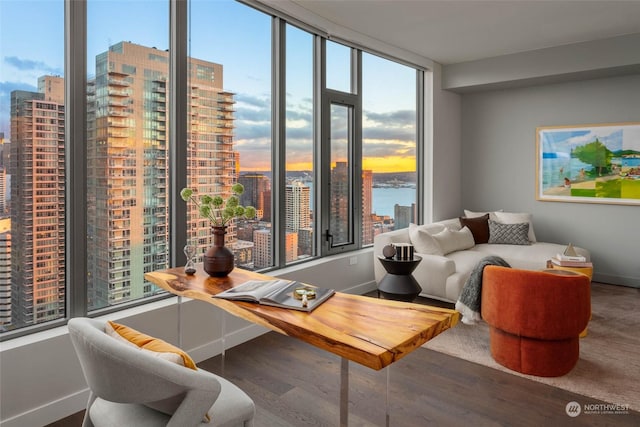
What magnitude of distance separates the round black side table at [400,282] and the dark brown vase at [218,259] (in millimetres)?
1732

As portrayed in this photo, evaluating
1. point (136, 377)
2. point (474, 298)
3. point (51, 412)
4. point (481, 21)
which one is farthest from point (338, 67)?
A: point (136, 377)

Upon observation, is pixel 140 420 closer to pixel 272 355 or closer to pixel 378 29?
pixel 272 355

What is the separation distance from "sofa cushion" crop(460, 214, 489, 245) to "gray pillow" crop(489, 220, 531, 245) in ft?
0.24

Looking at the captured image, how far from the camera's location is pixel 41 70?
2.43m

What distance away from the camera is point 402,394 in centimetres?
267

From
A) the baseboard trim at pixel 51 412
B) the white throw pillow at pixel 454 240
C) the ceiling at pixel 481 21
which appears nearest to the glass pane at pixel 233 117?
the ceiling at pixel 481 21

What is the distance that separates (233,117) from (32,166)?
1515 mm

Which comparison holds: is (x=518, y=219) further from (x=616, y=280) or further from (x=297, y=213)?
(x=297, y=213)

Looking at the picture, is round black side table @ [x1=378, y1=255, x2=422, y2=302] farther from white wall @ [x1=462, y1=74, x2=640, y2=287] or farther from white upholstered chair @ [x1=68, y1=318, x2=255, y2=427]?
white wall @ [x1=462, y1=74, x2=640, y2=287]

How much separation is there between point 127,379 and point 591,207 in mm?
5842

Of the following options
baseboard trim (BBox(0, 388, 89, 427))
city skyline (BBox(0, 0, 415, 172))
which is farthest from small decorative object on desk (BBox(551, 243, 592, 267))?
baseboard trim (BBox(0, 388, 89, 427))

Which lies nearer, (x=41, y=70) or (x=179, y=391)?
(x=179, y=391)

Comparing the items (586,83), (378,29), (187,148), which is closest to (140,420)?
(187,148)

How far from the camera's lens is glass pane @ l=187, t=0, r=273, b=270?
10.7 ft
